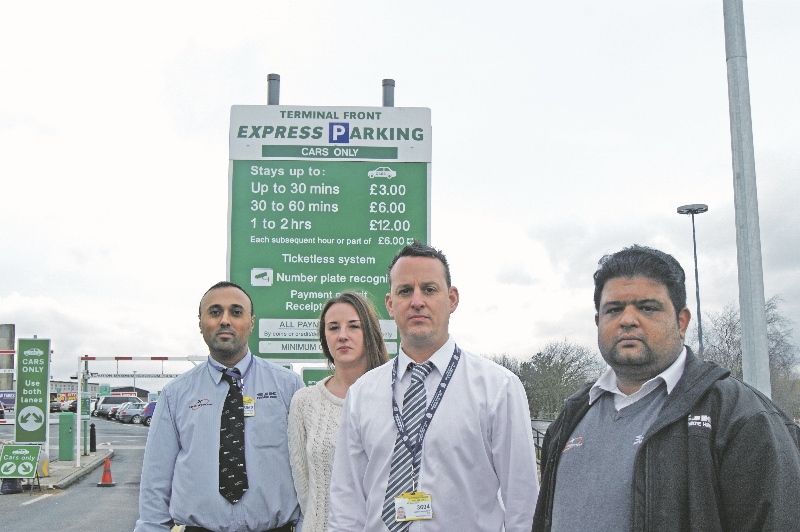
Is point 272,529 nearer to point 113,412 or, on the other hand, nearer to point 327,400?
point 327,400

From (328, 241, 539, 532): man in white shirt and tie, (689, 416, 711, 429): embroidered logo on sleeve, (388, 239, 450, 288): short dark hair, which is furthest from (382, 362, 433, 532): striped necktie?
(689, 416, 711, 429): embroidered logo on sleeve

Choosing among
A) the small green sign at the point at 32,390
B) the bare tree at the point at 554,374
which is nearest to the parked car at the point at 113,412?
the bare tree at the point at 554,374

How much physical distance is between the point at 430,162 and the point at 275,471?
425cm

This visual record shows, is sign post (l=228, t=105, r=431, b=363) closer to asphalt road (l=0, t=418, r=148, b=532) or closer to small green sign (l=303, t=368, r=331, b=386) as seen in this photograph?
small green sign (l=303, t=368, r=331, b=386)

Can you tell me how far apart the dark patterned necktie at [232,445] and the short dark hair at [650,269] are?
1918 millimetres

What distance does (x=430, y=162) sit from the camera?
295 inches

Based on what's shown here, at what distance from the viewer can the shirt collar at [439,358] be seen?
127 inches

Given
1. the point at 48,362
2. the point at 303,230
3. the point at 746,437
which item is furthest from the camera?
the point at 48,362

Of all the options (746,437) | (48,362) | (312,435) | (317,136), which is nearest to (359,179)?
(317,136)

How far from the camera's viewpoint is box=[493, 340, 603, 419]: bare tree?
159 ft

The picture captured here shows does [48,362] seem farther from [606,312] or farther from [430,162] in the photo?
[606,312]

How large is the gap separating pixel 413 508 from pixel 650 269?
119 cm

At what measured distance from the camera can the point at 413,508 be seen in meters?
2.90

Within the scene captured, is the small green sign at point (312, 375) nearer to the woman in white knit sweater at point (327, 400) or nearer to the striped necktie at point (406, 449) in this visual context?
the woman in white knit sweater at point (327, 400)
